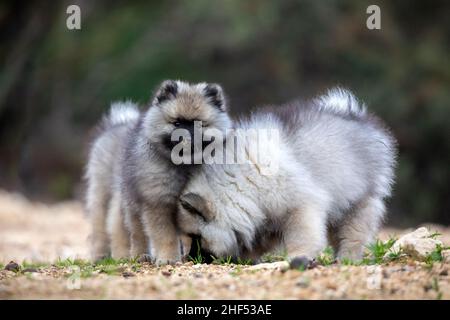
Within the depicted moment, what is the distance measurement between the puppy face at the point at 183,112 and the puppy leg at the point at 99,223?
2.22 meters

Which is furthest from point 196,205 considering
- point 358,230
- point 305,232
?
point 358,230

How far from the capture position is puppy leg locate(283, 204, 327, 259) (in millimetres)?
7148

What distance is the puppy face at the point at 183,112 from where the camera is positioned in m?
7.43

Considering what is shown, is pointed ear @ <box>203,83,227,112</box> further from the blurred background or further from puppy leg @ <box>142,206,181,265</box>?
the blurred background

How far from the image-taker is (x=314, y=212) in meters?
7.27

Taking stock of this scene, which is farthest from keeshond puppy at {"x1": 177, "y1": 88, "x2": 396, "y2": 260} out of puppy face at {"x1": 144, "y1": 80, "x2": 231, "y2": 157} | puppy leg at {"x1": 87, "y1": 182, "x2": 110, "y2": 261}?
puppy leg at {"x1": 87, "y1": 182, "x2": 110, "y2": 261}

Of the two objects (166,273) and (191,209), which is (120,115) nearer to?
(191,209)

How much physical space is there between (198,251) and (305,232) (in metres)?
1.03

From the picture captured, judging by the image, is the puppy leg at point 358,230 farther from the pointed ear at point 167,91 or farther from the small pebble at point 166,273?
the pointed ear at point 167,91

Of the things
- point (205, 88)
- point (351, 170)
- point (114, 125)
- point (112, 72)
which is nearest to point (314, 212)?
point (351, 170)

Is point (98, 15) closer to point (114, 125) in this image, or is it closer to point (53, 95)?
point (53, 95)

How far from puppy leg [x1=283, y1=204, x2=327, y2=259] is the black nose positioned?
0.74 m

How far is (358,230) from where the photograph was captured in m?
7.93
